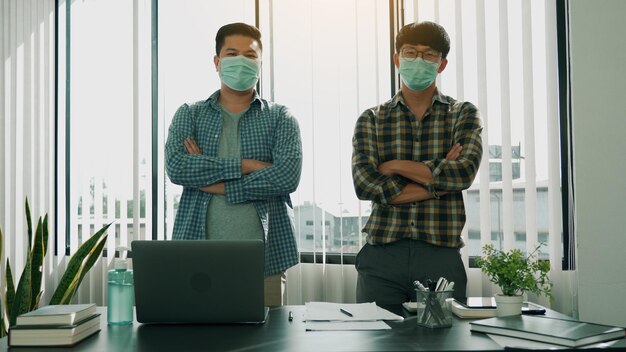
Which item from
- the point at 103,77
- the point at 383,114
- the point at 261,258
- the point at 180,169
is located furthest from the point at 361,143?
the point at 103,77

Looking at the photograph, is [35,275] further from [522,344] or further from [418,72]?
[522,344]

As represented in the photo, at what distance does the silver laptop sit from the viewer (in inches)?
61.4

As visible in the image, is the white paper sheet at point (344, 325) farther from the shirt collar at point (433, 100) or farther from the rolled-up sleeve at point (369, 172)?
the shirt collar at point (433, 100)

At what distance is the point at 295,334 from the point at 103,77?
302cm

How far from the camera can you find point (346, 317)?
1.66 m

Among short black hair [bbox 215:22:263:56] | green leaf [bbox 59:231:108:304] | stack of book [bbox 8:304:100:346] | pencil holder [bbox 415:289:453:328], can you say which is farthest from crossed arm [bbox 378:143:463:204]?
green leaf [bbox 59:231:108:304]

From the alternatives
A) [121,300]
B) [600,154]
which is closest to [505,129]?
[600,154]

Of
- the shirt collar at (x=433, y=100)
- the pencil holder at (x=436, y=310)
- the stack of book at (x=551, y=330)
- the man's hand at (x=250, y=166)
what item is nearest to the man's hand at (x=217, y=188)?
the man's hand at (x=250, y=166)

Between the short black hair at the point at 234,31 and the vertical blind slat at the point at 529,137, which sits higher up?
the short black hair at the point at 234,31

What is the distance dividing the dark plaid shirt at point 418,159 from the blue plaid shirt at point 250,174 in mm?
310

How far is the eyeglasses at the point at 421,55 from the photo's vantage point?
7.93 ft

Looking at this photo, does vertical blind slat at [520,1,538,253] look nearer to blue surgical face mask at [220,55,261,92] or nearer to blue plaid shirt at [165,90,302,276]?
blue plaid shirt at [165,90,302,276]

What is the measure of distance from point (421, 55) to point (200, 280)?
135 centimetres

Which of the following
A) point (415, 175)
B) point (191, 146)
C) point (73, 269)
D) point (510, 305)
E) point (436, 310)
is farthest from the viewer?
point (73, 269)
